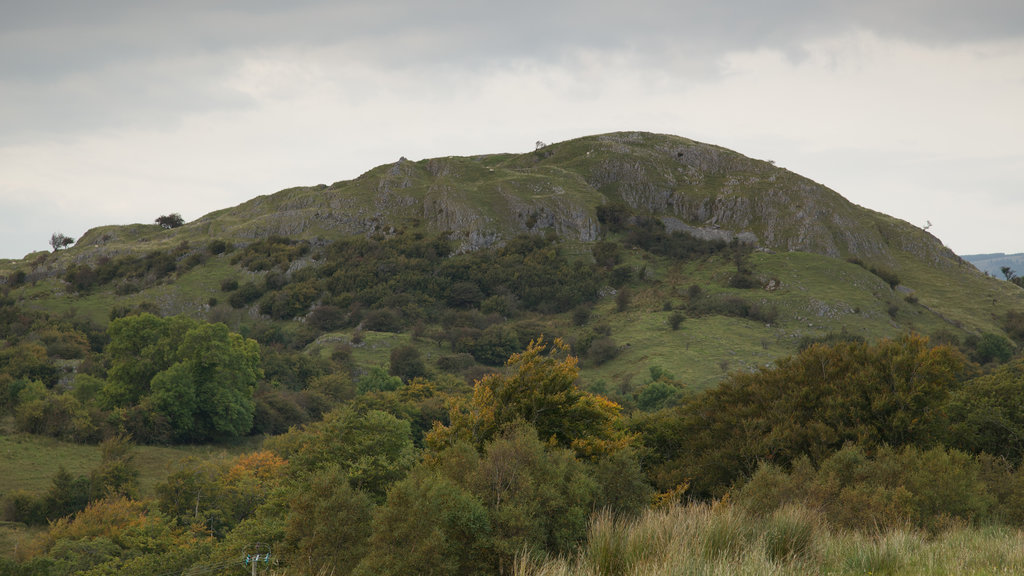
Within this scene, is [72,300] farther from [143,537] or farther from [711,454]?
[711,454]

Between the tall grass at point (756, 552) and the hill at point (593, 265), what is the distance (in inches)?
2308

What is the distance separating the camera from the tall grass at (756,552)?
8102mm

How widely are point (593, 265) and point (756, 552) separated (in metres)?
109

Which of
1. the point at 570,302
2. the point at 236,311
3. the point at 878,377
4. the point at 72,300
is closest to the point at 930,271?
the point at 570,302

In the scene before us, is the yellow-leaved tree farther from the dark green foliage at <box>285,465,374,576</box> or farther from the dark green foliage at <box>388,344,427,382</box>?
the dark green foliage at <box>388,344,427,382</box>

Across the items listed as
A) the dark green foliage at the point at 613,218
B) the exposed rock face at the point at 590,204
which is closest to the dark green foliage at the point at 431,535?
the exposed rock face at the point at 590,204

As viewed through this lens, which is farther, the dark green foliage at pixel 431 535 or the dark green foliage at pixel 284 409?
the dark green foliage at pixel 284 409

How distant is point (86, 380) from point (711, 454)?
199 ft

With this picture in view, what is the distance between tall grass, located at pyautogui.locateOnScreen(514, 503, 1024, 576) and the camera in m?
8.10

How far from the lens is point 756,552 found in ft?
27.1

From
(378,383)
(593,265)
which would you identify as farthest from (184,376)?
(593,265)

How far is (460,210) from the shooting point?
128 metres

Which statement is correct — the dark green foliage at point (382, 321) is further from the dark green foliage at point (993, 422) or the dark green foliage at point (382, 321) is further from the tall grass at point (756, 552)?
the tall grass at point (756, 552)

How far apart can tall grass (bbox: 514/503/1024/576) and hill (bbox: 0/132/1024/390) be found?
5863cm
